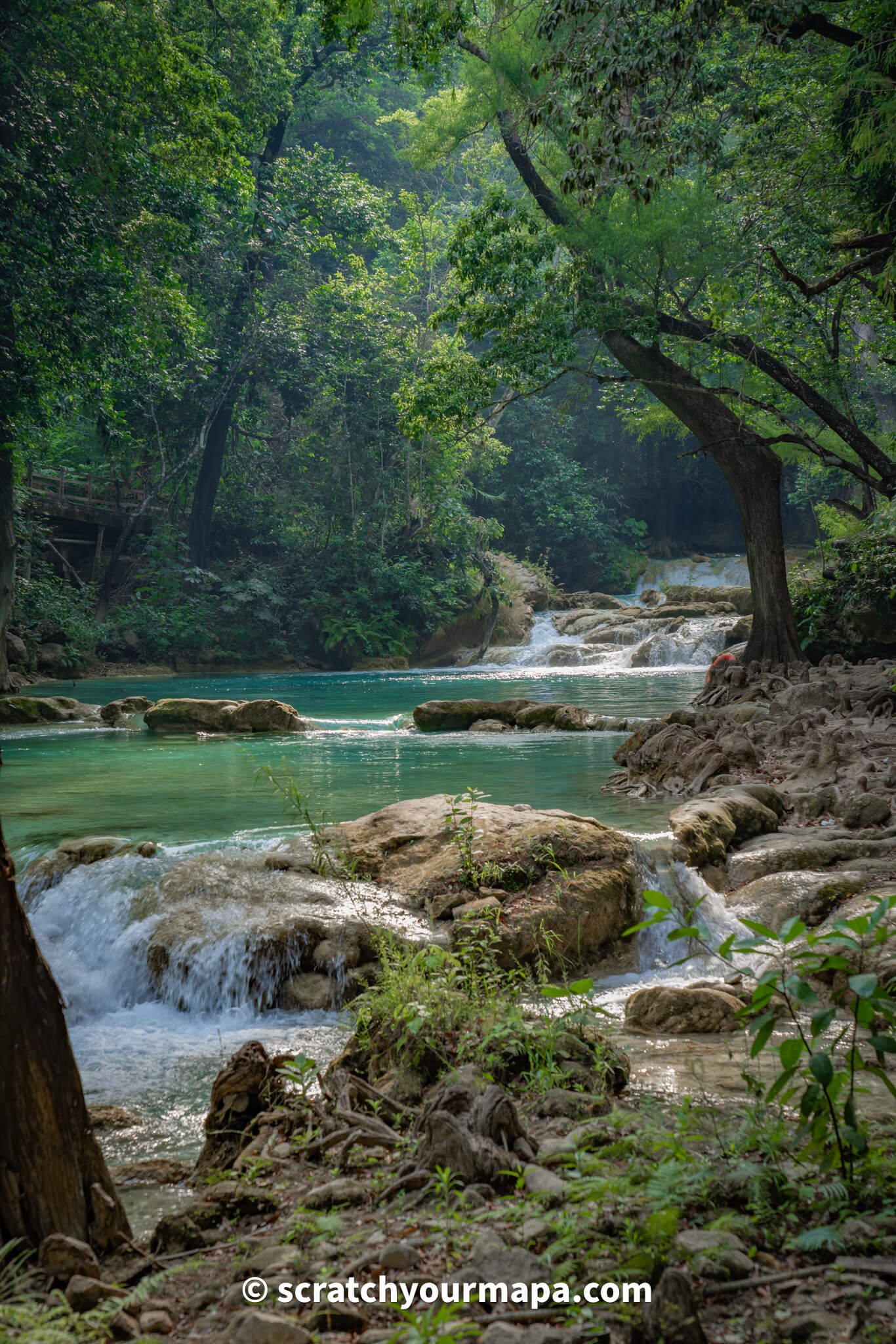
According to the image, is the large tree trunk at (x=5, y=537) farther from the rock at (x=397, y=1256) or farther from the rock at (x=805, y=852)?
the rock at (x=397, y=1256)

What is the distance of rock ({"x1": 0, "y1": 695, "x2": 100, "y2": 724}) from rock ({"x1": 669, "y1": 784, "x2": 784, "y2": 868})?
12.4 m

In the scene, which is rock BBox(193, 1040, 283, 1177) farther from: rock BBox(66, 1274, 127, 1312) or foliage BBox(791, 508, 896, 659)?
foliage BBox(791, 508, 896, 659)

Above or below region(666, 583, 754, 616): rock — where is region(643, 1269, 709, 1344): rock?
below

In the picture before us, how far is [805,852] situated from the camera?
21.1 ft

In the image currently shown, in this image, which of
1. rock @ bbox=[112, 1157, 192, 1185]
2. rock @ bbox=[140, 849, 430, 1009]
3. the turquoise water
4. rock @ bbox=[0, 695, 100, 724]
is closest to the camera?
Result: rock @ bbox=[112, 1157, 192, 1185]

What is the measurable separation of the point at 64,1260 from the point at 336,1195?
0.72 metres

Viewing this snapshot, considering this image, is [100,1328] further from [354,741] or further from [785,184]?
[785,184]

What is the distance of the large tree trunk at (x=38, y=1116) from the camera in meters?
2.18

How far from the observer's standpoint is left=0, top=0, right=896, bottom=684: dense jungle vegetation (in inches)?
368

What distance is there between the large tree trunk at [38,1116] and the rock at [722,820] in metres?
4.75

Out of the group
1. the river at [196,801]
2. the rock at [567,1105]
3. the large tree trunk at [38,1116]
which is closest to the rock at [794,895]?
the river at [196,801]

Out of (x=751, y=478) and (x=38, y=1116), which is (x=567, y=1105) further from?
(x=751, y=478)

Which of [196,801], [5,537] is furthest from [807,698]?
[5,537]

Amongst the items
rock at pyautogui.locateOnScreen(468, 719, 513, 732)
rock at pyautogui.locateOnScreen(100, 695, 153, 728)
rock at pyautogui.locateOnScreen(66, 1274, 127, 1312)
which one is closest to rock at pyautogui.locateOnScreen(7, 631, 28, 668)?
rock at pyautogui.locateOnScreen(100, 695, 153, 728)
